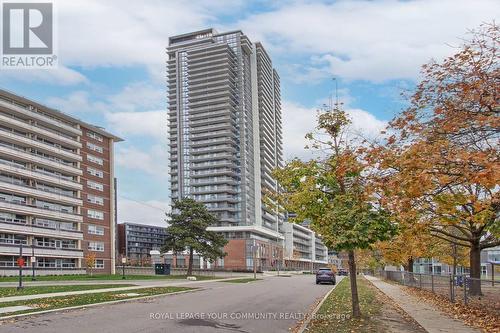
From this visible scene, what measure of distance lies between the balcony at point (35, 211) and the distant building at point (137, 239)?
4007 inches

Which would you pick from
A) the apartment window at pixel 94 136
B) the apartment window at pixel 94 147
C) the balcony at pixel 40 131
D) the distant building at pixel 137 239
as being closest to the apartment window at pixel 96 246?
the apartment window at pixel 94 147

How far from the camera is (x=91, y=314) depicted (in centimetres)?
1558

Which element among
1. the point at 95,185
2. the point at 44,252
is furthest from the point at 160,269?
the point at 95,185

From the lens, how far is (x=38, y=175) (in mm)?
71688

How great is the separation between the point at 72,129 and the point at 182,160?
76.0 meters

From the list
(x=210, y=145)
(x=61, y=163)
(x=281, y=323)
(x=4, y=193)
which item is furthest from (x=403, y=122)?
(x=210, y=145)

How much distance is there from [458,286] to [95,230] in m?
62.6

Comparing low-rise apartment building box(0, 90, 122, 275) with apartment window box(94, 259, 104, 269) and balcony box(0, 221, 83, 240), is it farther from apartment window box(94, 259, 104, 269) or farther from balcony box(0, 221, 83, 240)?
apartment window box(94, 259, 104, 269)

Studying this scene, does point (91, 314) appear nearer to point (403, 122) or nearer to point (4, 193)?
point (403, 122)

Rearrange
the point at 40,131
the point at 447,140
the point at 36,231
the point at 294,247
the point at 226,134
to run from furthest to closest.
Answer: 1. the point at 294,247
2. the point at 226,134
3. the point at 40,131
4. the point at 36,231
5. the point at 447,140

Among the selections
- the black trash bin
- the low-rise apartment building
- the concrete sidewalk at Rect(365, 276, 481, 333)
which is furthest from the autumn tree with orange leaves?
the low-rise apartment building

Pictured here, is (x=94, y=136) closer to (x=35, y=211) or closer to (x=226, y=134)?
(x=35, y=211)

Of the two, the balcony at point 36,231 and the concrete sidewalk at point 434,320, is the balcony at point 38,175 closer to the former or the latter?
the balcony at point 36,231

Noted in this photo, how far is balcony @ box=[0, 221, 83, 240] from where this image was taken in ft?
214
